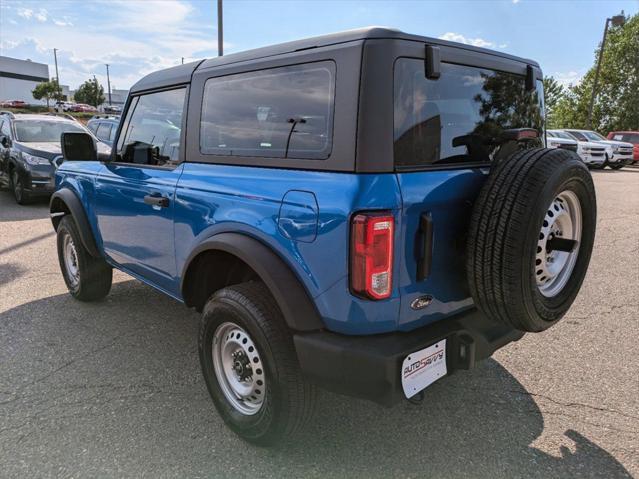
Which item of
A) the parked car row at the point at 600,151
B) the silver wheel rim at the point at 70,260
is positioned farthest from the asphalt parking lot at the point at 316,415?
the parked car row at the point at 600,151

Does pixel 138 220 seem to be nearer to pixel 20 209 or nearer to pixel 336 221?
pixel 336 221

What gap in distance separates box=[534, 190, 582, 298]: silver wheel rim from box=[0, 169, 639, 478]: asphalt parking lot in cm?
81

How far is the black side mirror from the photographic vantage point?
3846 millimetres

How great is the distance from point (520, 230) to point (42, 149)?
9.67 metres

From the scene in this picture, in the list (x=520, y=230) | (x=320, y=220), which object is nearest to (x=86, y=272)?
(x=320, y=220)

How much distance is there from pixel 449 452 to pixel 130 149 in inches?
111

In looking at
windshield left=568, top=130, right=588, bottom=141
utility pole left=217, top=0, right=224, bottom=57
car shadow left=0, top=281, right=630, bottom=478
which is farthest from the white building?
car shadow left=0, top=281, right=630, bottom=478

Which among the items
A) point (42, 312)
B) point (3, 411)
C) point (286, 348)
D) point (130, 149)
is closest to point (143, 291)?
point (42, 312)

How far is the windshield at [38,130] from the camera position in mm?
9852

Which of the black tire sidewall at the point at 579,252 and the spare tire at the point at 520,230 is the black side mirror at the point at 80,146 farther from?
the black tire sidewall at the point at 579,252

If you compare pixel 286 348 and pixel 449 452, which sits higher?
pixel 286 348

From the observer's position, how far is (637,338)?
3662 millimetres

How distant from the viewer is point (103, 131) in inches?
485

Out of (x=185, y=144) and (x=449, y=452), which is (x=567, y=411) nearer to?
(x=449, y=452)
